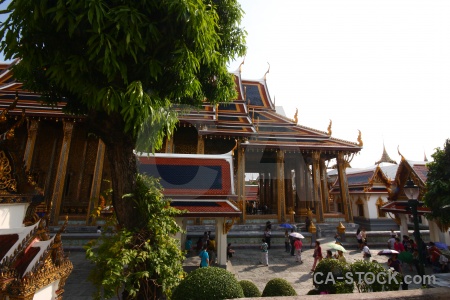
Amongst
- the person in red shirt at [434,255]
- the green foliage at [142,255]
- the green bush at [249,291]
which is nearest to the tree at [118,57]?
the green foliage at [142,255]

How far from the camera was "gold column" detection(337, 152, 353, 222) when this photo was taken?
15766 mm

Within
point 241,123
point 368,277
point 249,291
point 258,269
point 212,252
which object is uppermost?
point 241,123

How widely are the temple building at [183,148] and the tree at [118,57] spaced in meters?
8.73


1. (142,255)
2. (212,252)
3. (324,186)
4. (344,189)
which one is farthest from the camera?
(324,186)

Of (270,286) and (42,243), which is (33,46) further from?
(270,286)

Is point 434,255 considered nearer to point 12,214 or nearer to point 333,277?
point 333,277

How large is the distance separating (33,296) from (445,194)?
9.84 m

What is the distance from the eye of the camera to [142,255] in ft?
11.1

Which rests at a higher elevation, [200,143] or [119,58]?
[200,143]

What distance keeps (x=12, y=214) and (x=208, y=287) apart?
4.28 metres

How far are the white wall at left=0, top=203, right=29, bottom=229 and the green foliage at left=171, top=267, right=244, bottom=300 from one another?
368 centimetres

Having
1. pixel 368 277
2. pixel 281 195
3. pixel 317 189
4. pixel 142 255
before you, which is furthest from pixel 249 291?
pixel 317 189

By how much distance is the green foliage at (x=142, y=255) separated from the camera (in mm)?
3186

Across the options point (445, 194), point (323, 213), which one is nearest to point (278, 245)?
point (323, 213)
